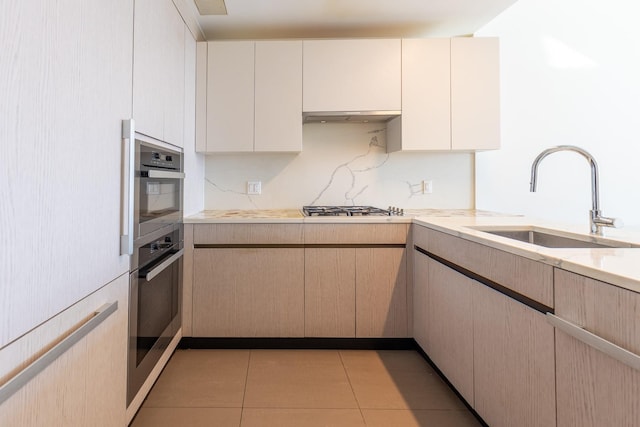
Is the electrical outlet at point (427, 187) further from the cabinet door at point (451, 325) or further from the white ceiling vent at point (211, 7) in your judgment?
the white ceiling vent at point (211, 7)

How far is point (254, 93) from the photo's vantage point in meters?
2.47

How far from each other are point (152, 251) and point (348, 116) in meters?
1.62

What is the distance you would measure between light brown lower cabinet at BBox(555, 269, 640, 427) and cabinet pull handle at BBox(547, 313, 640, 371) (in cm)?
2

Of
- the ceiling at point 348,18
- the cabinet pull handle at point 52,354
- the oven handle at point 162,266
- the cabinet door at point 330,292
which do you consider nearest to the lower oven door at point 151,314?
the oven handle at point 162,266

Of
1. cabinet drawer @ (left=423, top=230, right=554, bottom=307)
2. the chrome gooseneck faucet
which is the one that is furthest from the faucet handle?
cabinet drawer @ (left=423, top=230, right=554, bottom=307)

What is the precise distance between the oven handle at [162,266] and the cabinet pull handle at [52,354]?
1.12 ft

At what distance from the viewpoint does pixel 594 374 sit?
896mm

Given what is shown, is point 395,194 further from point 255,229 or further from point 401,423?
point 401,423

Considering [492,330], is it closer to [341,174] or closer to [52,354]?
[52,354]

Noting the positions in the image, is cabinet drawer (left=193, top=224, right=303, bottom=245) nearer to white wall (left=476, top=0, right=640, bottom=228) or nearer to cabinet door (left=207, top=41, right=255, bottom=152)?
cabinet door (left=207, top=41, right=255, bottom=152)

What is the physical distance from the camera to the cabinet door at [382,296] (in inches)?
89.1

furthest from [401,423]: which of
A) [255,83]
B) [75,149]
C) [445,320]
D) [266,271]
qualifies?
[255,83]

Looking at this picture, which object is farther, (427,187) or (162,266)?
(427,187)

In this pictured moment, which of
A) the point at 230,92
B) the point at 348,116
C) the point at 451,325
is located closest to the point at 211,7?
the point at 230,92
